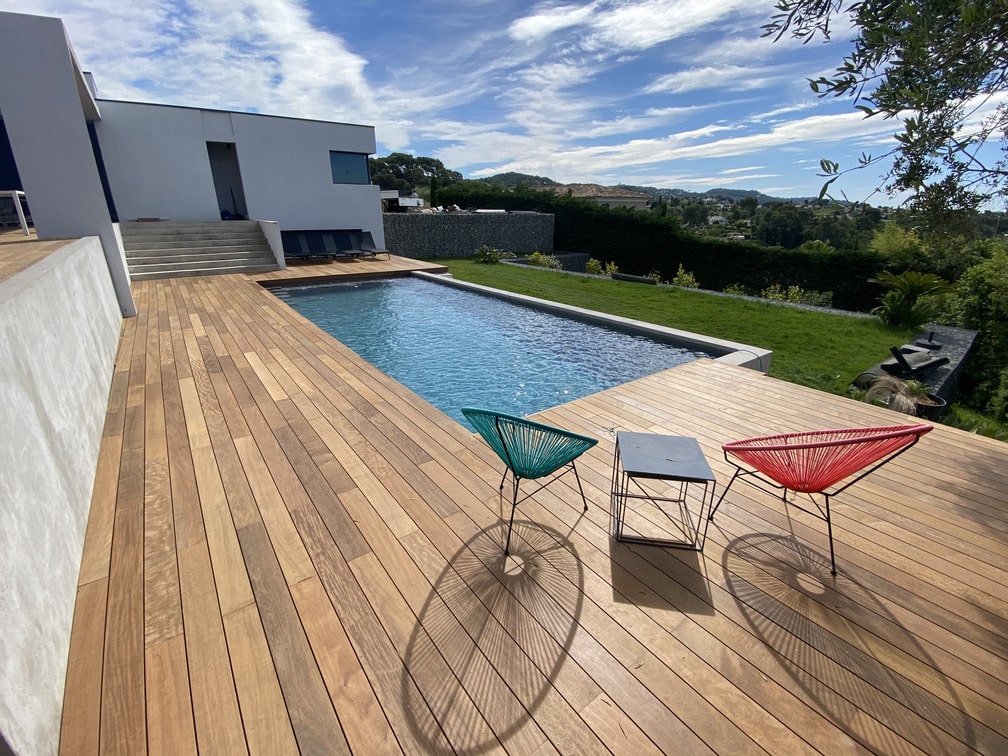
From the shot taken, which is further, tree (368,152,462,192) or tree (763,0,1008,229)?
tree (368,152,462,192)

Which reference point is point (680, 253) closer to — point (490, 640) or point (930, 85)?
point (930, 85)

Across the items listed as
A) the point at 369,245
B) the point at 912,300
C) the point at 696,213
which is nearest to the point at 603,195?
the point at 696,213

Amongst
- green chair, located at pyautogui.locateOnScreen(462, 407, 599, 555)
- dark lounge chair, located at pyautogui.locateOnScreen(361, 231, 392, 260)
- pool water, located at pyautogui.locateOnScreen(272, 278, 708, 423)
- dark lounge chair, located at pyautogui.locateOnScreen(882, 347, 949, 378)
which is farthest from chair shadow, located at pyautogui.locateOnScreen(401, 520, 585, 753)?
dark lounge chair, located at pyautogui.locateOnScreen(361, 231, 392, 260)

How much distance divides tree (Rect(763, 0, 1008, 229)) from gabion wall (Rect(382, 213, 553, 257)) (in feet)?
45.9

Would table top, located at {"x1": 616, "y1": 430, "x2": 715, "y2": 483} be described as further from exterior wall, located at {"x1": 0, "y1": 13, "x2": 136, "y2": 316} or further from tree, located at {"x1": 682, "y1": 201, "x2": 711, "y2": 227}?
tree, located at {"x1": 682, "y1": 201, "x2": 711, "y2": 227}

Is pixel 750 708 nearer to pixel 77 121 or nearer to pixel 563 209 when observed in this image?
pixel 77 121

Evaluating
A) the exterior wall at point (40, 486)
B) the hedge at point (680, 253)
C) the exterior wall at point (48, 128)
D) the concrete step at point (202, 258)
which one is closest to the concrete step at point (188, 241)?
the concrete step at point (202, 258)

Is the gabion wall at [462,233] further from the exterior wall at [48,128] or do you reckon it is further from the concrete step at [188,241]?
the exterior wall at [48,128]

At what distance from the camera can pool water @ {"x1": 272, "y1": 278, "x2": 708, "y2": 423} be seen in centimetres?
524

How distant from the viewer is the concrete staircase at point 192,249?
31.5 ft

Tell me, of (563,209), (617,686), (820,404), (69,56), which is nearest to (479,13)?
(69,56)

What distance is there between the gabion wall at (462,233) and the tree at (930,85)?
13997mm

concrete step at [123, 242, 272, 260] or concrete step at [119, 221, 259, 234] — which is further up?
concrete step at [119, 221, 259, 234]

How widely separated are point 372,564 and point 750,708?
156 cm
